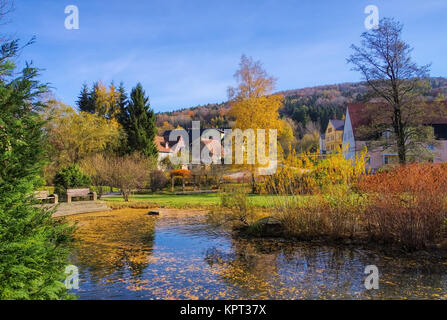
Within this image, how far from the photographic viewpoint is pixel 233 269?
6.99 meters

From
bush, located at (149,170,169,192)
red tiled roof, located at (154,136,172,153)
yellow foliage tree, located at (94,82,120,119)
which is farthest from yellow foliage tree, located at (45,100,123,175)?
red tiled roof, located at (154,136,172,153)

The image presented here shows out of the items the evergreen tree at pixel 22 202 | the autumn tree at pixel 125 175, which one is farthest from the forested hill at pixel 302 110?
the evergreen tree at pixel 22 202

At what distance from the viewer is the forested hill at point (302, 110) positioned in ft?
280

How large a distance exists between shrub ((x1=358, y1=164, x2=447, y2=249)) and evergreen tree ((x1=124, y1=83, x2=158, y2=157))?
27.5 metres

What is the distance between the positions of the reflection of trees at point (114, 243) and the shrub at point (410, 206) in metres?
5.82

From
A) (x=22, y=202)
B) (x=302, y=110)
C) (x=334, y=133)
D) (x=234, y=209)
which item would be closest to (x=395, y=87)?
(x=234, y=209)

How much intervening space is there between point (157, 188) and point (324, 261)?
69.2ft

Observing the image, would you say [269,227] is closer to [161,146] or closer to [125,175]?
[125,175]

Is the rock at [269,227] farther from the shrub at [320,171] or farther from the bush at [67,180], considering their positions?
the bush at [67,180]

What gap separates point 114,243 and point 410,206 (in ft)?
25.2
